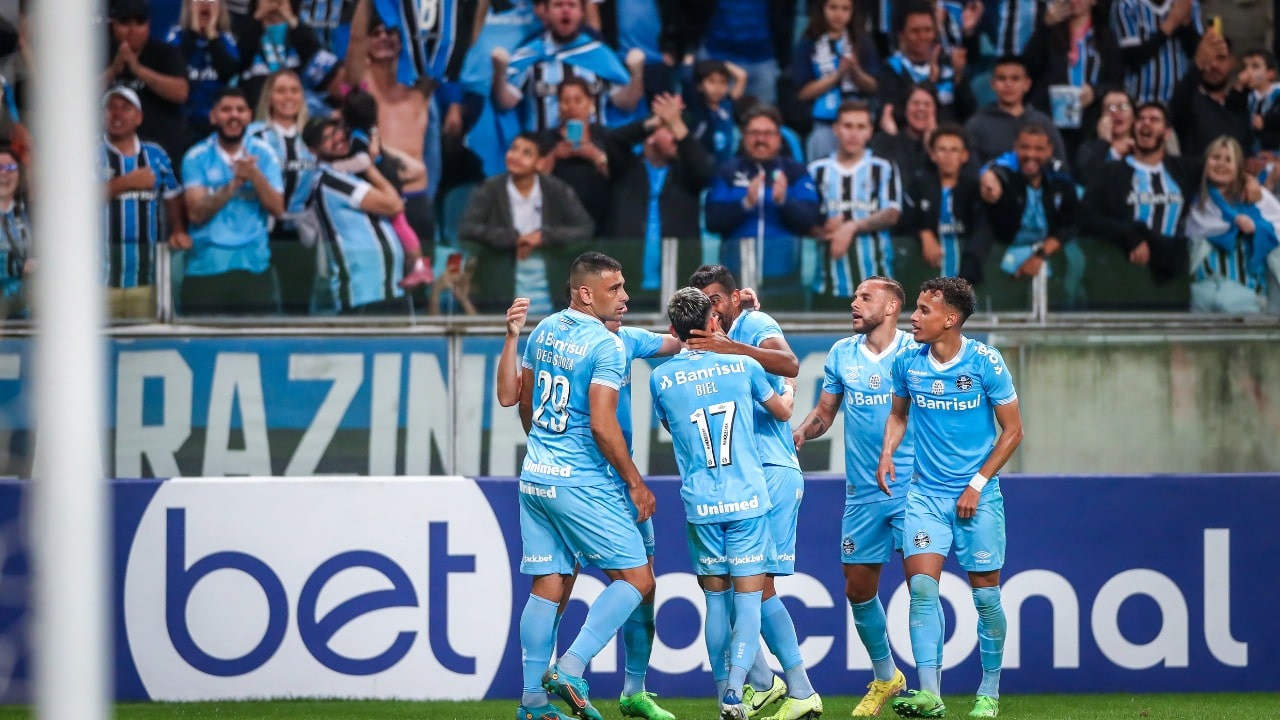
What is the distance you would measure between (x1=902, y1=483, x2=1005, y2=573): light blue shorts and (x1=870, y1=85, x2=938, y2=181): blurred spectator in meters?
4.57

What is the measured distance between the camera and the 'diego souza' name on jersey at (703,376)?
6.69m

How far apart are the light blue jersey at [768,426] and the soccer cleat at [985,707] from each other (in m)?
1.42

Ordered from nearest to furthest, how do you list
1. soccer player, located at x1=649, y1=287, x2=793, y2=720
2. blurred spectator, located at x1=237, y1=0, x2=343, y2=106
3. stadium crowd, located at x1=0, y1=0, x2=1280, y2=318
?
soccer player, located at x1=649, y1=287, x2=793, y2=720 → stadium crowd, located at x1=0, y1=0, x2=1280, y2=318 → blurred spectator, located at x1=237, y1=0, x2=343, y2=106

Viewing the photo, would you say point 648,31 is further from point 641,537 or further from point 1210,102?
point 641,537

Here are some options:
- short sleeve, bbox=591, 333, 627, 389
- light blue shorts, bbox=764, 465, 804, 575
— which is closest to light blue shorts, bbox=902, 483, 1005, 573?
light blue shorts, bbox=764, 465, 804, 575

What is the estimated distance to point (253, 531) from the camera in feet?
26.3

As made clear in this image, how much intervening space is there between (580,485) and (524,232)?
4519mm

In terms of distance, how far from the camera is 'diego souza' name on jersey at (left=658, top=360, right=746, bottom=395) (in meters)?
6.69

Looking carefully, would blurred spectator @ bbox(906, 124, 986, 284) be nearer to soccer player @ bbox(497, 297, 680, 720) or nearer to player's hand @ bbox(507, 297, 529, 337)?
soccer player @ bbox(497, 297, 680, 720)

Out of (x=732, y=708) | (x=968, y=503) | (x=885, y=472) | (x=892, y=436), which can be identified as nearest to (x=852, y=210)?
(x=892, y=436)

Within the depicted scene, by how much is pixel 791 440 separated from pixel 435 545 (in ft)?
6.91

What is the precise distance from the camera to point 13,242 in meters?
9.70

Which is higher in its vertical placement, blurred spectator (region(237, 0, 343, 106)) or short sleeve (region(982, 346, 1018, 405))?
blurred spectator (region(237, 0, 343, 106))

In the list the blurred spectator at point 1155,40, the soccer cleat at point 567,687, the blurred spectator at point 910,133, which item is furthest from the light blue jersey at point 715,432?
the blurred spectator at point 1155,40
